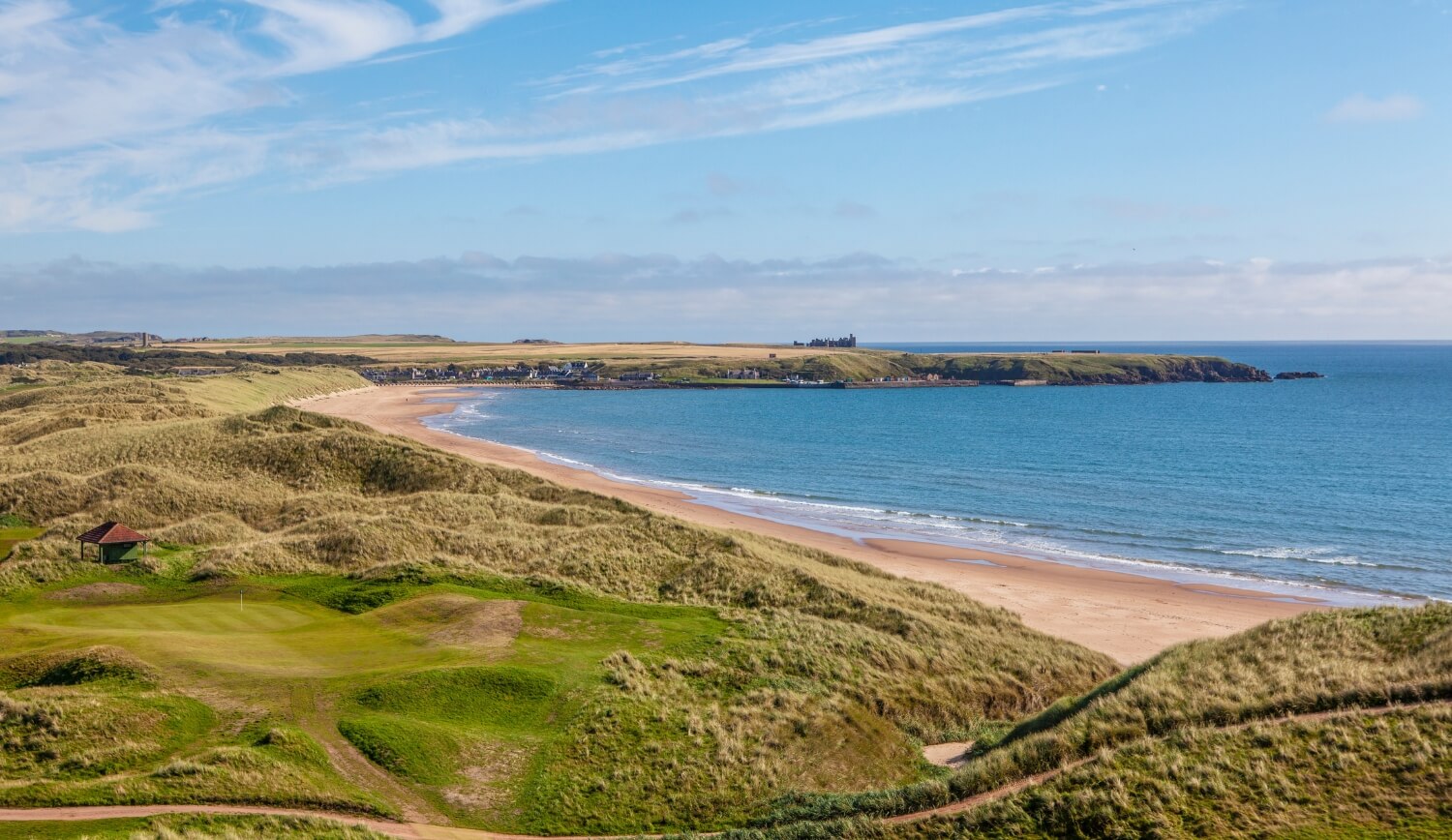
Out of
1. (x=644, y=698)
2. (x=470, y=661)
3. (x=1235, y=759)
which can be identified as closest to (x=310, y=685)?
(x=470, y=661)

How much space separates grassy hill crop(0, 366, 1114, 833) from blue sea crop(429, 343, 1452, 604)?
21.0 meters

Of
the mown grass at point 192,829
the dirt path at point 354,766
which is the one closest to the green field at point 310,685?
the dirt path at point 354,766

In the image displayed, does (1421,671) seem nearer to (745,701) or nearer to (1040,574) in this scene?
(745,701)

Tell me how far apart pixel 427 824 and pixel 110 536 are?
2424 cm

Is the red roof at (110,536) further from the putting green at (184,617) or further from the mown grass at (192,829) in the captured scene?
the mown grass at (192,829)

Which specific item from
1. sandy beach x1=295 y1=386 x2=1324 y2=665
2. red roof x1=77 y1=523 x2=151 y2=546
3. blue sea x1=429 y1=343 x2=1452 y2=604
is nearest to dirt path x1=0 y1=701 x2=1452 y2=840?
sandy beach x1=295 y1=386 x2=1324 y2=665

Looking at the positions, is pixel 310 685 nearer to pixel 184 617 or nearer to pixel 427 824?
pixel 427 824

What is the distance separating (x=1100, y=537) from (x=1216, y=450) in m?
46.7

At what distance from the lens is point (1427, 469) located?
271 ft

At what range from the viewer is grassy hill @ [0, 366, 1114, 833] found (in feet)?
68.0

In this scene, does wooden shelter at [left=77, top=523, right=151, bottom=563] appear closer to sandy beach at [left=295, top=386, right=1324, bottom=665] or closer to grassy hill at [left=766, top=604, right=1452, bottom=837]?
grassy hill at [left=766, top=604, right=1452, bottom=837]

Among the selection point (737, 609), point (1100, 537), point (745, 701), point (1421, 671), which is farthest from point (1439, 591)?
point (745, 701)

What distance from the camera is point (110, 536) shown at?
36.2 metres

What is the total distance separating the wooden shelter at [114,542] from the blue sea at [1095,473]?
3739 centimetres
